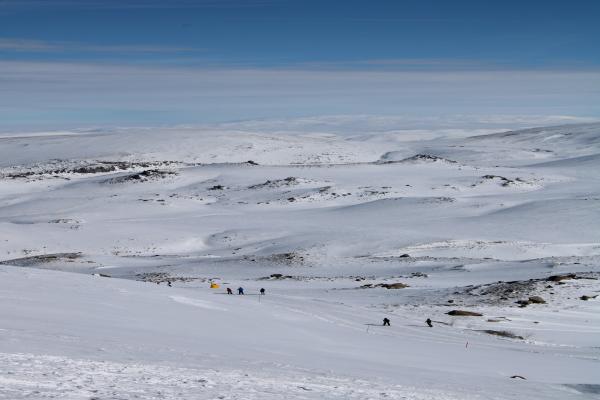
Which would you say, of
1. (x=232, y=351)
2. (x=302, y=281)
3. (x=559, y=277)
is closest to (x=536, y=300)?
(x=559, y=277)

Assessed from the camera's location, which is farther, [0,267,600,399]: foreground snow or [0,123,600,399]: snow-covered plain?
[0,123,600,399]: snow-covered plain

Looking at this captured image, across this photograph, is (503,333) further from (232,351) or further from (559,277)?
(232,351)

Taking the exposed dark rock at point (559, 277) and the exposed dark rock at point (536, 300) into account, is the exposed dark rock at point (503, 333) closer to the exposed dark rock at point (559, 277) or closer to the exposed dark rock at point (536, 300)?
the exposed dark rock at point (536, 300)

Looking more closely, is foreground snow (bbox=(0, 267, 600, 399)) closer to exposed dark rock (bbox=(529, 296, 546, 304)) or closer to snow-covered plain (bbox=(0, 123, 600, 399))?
snow-covered plain (bbox=(0, 123, 600, 399))

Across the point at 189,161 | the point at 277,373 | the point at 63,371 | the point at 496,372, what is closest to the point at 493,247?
the point at 496,372

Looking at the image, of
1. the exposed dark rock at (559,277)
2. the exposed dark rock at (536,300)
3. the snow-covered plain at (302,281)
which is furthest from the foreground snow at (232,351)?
the exposed dark rock at (559,277)

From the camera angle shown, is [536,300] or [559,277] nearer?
[536,300]

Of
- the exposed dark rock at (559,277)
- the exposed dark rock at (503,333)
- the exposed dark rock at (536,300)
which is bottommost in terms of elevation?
the exposed dark rock at (503,333)

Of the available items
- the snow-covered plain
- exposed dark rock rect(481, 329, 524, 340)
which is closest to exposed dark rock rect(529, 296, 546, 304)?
the snow-covered plain

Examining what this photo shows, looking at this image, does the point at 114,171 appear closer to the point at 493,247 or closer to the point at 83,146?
the point at 83,146
